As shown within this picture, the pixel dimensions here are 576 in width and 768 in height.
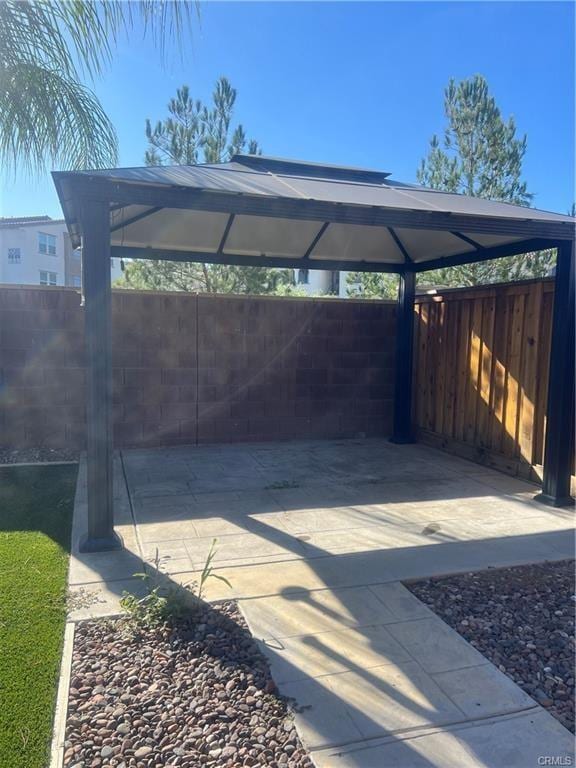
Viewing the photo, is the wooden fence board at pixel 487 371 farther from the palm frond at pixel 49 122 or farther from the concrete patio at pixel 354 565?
the palm frond at pixel 49 122

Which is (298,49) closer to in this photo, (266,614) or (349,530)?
(349,530)

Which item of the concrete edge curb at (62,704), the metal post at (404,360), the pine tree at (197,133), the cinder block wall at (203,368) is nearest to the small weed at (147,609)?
the concrete edge curb at (62,704)

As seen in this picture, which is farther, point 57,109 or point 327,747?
point 57,109

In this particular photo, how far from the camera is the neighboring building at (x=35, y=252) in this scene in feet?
109

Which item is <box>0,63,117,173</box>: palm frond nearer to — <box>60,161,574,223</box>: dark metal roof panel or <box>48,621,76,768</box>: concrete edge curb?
<box>60,161,574,223</box>: dark metal roof panel

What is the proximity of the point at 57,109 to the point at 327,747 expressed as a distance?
13.5ft

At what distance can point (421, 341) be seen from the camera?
7.90 metres

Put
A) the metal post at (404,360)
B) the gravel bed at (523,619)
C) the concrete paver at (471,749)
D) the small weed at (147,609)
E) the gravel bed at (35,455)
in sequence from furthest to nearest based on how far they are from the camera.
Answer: the metal post at (404,360) < the gravel bed at (35,455) < the small weed at (147,609) < the gravel bed at (523,619) < the concrete paver at (471,749)

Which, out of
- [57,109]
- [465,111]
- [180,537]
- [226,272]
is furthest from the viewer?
[465,111]

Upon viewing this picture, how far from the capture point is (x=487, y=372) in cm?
647

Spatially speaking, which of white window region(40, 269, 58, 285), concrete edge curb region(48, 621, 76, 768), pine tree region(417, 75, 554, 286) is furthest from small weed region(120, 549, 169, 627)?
white window region(40, 269, 58, 285)

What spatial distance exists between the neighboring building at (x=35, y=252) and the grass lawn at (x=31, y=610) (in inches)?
1185

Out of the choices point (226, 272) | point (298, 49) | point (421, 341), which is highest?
point (298, 49)

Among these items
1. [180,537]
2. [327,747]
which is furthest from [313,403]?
[327,747]
